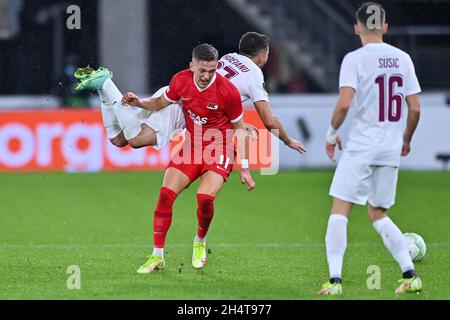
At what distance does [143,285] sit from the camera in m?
8.59

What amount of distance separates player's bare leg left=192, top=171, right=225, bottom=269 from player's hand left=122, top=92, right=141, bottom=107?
84 centimetres

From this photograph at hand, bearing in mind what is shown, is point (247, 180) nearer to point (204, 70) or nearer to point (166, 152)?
point (204, 70)

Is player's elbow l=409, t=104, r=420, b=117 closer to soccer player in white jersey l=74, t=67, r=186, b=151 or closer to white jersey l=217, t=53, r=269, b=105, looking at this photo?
white jersey l=217, t=53, r=269, b=105

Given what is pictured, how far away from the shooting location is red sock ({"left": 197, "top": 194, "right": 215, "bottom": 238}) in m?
9.45

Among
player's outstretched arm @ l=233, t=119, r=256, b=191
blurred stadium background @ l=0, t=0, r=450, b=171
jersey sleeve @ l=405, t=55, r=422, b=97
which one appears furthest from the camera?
blurred stadium background @ l=0, t=0, r=450, b=171

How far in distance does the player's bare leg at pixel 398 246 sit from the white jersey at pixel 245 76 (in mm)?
1832

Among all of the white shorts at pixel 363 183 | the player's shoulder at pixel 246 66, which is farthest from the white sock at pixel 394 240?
the player's shoulder at pixel 246 66

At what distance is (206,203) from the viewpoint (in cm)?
947

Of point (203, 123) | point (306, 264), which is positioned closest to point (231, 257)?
point (306, 264)

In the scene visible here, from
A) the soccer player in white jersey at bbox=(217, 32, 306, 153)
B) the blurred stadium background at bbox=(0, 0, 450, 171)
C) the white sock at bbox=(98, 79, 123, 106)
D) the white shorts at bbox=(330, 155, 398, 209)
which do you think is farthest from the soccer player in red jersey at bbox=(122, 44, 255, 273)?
the blurred stadium background at bbox=(0, 0, 450, 171)

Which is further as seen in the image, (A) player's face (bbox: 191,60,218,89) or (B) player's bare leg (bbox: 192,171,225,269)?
(B) player's bare leg (bbox: 192,171,225,269)

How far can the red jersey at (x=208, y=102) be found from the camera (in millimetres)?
9383

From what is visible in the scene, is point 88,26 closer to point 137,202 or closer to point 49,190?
point 49,190

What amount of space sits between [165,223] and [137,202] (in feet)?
20.9
